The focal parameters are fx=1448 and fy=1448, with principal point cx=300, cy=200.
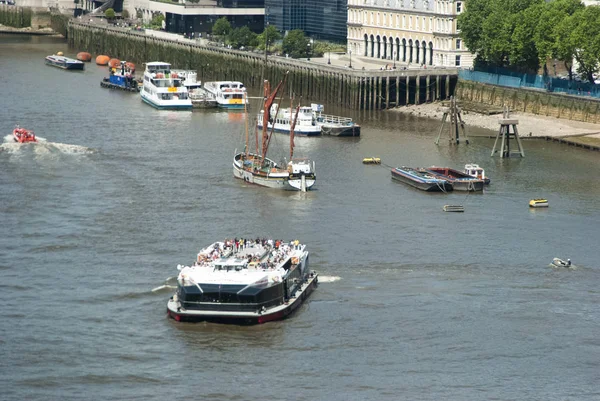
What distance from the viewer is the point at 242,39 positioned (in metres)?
148

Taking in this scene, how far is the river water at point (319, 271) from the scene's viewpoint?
5000 centimetres

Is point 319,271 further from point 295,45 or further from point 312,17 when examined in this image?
point 312,17

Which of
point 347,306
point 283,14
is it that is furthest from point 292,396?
point 283,14

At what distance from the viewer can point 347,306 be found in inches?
2258

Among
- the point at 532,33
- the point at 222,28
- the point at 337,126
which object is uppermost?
the point at 532,33

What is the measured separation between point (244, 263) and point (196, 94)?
63877 mm

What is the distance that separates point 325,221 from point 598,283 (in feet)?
52.8

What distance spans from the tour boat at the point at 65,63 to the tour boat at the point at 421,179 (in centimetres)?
6811

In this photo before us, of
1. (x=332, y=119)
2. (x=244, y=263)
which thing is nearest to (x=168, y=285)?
(x=244, y=263)

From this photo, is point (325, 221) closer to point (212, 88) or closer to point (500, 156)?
point (500, 156)

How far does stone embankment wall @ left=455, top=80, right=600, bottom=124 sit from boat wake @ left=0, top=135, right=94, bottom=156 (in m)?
36.3

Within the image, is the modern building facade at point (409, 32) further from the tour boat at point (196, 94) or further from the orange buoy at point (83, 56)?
the orange buoy at point (83, 56)

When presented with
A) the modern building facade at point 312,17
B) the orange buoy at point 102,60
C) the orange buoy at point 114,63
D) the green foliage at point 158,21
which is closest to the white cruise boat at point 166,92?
the orange buoy at point 114,63

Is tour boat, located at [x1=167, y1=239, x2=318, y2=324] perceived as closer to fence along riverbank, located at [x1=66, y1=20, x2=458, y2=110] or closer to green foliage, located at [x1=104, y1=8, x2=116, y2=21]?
fence along riverbank, located at [x1=66, y1=20, x2=458, y2=110]
